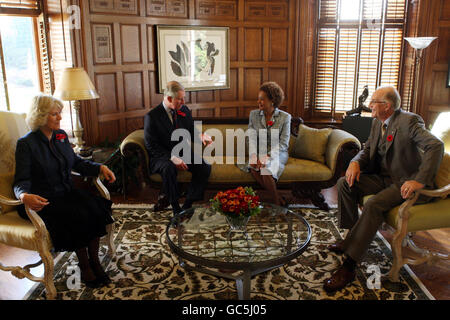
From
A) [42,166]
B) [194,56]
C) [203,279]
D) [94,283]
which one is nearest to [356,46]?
[194,56]

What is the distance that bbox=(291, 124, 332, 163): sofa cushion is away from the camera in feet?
13.8

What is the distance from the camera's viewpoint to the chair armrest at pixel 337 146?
3.98m

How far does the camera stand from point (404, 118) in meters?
3.02

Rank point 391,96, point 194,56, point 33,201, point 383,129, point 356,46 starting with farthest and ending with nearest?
point 356,46 < point 194,56 < point 383,129 < point 391,96 < point 33,201

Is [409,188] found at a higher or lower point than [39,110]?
lower

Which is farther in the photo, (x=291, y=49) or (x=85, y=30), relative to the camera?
(x=291, y=49)

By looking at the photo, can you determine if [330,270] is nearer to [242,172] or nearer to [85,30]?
[242,172]

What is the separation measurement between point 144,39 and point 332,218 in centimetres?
316

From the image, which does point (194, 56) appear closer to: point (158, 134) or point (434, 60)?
point (158, 134)

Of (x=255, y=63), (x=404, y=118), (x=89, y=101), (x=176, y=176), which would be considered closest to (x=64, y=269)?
(x=176, y=176)

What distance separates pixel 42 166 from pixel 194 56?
3437 millimetres

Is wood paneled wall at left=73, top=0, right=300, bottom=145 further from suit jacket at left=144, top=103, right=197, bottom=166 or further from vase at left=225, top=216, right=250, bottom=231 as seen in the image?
vase at left=225, top=216, right=250, bottom=231

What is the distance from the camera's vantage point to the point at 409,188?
2748 millimetres

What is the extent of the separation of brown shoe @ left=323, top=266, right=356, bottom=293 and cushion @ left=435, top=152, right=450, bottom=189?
0.88 meters
